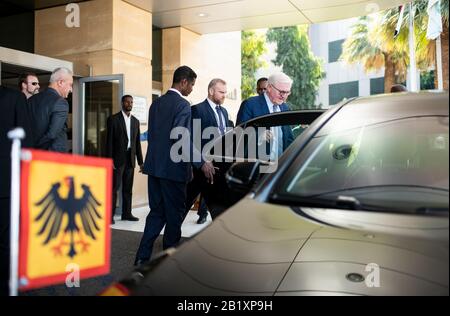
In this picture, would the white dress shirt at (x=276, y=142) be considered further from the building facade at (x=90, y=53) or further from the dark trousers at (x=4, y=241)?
the building facade at (x=90, y=53)

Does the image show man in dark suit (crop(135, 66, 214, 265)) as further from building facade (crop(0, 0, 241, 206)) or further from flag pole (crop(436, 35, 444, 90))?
flag pole (crop(436, 35, 444, 90))

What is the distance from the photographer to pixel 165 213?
→ 171 inches

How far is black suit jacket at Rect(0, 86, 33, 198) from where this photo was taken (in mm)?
3373

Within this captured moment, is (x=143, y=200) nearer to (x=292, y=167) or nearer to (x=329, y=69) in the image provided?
(x=292, y=167)

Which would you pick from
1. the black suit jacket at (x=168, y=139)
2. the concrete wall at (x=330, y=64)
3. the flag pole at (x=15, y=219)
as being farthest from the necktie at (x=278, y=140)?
the concrete wall at (x=330, y=64)

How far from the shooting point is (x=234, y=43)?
514 inches

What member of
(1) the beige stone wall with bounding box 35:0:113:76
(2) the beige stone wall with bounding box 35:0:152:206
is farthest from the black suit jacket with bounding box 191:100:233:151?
(1) the beige stone wall with bounding box 35:0:113:76

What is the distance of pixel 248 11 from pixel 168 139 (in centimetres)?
A: 611

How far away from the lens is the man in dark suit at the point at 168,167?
165 inches

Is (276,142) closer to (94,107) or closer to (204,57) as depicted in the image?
(94,107)

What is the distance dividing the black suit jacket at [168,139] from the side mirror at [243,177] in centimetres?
161

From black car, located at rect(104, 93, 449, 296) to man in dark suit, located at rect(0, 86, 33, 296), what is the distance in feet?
5.83
